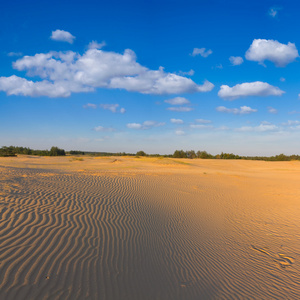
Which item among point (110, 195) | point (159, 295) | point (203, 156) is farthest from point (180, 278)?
point (203, 156)

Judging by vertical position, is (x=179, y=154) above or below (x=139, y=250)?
above

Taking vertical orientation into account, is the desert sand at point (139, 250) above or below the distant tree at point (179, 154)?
below

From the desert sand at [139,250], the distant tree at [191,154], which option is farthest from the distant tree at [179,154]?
the desert sand at [139,250]

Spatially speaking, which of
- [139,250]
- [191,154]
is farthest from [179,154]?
[139,250]

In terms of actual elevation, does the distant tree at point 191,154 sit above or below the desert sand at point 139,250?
above

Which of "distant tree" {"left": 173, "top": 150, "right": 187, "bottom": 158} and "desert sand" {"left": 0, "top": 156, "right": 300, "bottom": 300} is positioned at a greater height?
"distant tree" {"left": 173, "top": 150, "right": 187, "bottom": 158}

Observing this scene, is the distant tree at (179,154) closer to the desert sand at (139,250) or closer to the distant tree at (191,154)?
the distant tree at (191,154)

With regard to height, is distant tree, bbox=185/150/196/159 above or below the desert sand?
above

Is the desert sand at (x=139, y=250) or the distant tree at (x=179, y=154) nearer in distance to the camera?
the desert sand at (x=139, y=250)

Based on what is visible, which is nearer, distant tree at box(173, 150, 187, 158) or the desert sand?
the desert sand

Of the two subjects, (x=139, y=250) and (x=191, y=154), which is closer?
(x=139, y=250)

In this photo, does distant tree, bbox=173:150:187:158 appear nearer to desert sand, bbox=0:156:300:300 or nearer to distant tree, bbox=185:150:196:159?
distant tree, bbox=185:150:196:159

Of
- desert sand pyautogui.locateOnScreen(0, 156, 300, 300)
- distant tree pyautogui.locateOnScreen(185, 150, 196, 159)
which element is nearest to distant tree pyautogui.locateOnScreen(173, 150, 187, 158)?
distant tree pyautogui.locateOnScreen(185, 150, 196, 159)

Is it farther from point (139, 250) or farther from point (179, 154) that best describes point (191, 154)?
point (139, 250)
